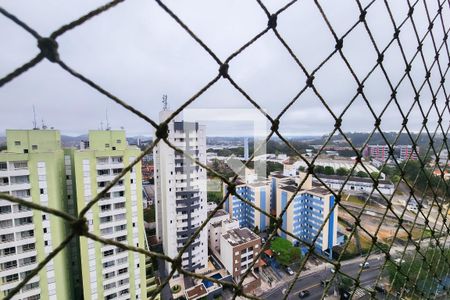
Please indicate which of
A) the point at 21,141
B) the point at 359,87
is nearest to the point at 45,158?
the point at 21,141

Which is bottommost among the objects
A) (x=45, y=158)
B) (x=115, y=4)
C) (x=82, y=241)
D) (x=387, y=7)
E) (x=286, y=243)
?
(x=286, y=243)

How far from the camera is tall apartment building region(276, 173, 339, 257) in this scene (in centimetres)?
643

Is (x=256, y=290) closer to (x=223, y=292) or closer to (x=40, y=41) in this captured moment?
(x=223, y=292)

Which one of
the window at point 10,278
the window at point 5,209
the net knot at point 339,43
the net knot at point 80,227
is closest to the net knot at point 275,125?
the net knot at point 339,43

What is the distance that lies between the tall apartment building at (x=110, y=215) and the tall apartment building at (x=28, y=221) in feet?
1.03

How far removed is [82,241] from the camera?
3.31 metres

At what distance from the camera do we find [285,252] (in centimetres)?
609

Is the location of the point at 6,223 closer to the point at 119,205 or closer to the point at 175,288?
the point at 119,205

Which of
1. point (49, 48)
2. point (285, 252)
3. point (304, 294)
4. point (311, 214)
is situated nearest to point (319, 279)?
point (304, 294)

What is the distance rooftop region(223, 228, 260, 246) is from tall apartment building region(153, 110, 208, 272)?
62 centimetres

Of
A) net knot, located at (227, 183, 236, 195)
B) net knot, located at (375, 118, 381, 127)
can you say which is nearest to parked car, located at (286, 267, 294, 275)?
net knot, located at (375, 118, 381, 127)

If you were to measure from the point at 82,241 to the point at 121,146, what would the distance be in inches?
57.6

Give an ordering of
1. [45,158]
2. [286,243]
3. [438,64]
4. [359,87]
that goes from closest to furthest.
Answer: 1. [359,87]
2. [438,64]
3. [45,158]
4. [286,243]

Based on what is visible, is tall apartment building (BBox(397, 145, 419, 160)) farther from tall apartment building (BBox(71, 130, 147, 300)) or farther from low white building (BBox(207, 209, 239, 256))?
low white building (BBox(207, 209, 239, 256))
